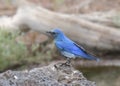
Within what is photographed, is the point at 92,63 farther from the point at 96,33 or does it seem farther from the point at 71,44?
the point at 71,44

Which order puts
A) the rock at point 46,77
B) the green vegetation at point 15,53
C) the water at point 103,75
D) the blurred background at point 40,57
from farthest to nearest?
1. the green vegetation at point 15,53
2. the blurred background at point 40,57
3. the water at point 103,75
4. the rock at point 46,77

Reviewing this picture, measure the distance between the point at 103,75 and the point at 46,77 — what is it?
5216mm

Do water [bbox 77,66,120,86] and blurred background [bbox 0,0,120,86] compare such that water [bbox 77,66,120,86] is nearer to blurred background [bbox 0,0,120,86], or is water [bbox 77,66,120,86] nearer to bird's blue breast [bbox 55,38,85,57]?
blurred background [bbox 0,0,120,86]

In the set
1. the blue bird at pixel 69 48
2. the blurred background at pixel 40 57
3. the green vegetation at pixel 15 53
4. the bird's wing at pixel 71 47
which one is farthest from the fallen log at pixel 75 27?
the bird's wing at pixel 71 47

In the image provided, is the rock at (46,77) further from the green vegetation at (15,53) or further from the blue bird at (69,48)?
the green vegetation at (15,53)

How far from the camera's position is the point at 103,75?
8.83m

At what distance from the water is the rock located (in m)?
4.35

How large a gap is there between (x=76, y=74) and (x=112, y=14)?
559 centimetres

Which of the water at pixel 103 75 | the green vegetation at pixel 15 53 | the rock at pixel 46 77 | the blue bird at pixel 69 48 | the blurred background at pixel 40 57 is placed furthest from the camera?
the green vegetation at pixel 15 53

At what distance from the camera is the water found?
27.5 feet

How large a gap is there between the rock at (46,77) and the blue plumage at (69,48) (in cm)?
36

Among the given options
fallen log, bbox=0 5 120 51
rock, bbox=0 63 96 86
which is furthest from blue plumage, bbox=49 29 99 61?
fallen log, bbox=0 5 120 51

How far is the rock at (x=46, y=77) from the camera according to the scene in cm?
347

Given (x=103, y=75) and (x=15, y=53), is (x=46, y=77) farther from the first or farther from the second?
(x=15, y=53)
